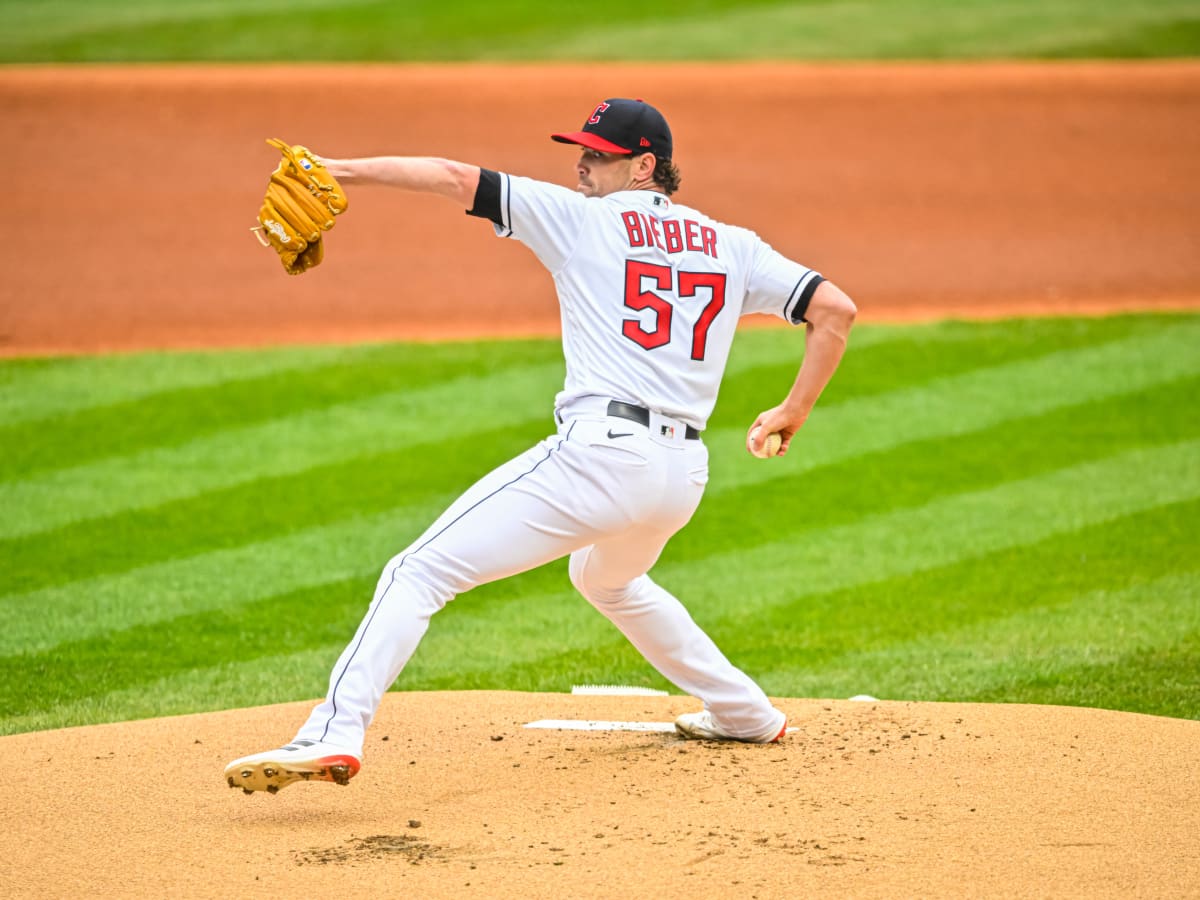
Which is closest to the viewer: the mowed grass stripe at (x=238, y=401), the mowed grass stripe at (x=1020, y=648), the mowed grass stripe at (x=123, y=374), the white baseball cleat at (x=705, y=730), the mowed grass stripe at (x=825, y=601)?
the white baseball cleat at (x=705, y=730)

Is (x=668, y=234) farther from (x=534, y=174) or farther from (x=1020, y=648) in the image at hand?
(x=534, y=174)

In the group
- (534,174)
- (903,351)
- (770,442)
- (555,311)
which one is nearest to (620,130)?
(770,442)

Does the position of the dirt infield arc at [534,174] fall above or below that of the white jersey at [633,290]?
below

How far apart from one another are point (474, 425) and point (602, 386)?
505 centimetres

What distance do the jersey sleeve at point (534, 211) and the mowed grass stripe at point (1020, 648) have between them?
97.3 inches

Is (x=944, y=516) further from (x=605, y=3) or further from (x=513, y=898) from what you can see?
(x=605, y=3)

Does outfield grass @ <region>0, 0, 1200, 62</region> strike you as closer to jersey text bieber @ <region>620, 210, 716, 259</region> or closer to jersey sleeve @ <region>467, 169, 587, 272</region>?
jersey text bieber @ <region>620, 210, 716, 259</region>

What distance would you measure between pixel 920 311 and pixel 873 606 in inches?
192

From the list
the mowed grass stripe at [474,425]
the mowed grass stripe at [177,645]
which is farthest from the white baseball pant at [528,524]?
the mowed grass stripe at [474,425]

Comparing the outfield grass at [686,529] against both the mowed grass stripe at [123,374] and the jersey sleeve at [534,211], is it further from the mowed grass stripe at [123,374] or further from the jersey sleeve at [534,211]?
the jersey sleeve at [534,211]

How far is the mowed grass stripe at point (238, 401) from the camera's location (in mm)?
8867

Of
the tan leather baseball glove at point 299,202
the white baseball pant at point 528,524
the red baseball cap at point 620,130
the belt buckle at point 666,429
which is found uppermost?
the red baseball cap at point 620,130

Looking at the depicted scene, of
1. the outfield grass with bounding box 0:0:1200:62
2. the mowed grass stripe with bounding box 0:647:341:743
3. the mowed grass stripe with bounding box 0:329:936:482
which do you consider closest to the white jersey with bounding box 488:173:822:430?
the mowed grass stripe with bounding box 0:647:341:743

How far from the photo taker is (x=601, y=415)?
13.8 ft
